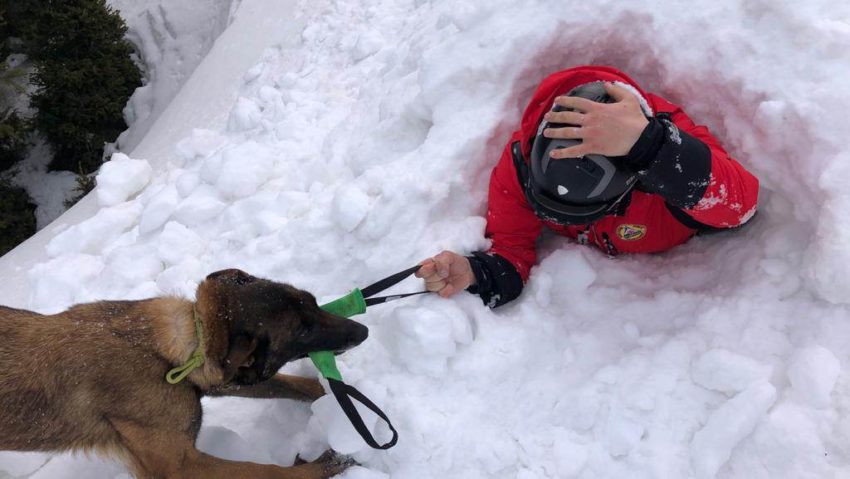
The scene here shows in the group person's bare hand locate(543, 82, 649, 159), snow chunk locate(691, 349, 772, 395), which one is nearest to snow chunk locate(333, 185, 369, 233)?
person's bare hand locate(543, 82, 649, 159)

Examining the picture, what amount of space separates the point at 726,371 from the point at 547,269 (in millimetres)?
987

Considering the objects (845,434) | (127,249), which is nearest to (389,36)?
(127,249)

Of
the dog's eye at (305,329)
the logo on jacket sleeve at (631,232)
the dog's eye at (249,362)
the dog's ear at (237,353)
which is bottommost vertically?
the logo on jacket sleeve at (631,232)

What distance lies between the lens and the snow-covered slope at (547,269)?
88.7 inches

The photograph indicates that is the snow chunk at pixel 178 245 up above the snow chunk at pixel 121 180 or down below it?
below

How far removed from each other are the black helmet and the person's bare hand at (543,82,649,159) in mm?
62

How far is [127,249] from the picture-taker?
3988 millimetres

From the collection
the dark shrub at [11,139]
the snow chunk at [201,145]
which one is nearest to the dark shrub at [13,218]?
the dark shrub at [11,139]

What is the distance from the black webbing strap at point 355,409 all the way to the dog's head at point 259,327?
0.27 meters

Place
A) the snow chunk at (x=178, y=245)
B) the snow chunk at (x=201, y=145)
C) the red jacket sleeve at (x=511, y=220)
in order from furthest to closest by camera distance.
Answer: the snow chunk at (x=201, y=145), the snow chunk at (x=178, y=245), the red jacket sleeve at (x=511, y=220)

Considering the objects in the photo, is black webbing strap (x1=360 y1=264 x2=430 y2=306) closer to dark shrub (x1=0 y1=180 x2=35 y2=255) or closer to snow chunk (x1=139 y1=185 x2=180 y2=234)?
snow chunk (x1=139 y1=185 x2=180 y2=234)

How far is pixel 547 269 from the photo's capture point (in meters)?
2.99

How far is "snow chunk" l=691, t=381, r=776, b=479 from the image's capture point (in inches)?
83.5

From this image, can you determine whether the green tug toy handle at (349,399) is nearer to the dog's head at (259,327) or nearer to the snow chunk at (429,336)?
the dog's head at (259,327)
